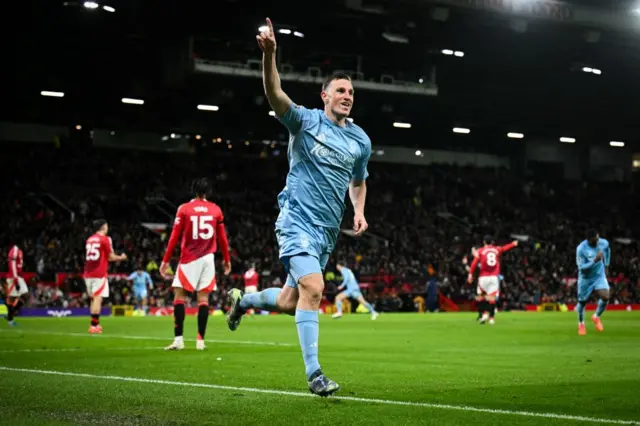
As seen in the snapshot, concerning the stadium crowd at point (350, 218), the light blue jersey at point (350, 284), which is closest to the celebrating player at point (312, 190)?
the light blue jersey at point (350, 284)

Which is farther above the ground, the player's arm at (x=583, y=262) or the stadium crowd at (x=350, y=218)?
the stadium crowd at (x=350, y=218)

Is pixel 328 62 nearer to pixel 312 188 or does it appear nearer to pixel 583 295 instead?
pixel 583 295

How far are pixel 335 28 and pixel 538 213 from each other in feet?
83.0

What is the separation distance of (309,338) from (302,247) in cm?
77

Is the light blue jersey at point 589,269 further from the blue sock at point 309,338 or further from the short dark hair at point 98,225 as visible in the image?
the blue sock at point 309,338

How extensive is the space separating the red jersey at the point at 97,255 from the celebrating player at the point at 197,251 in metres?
6.61

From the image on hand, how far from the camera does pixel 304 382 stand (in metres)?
9.38

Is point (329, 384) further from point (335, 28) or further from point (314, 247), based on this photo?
point (335, 28)

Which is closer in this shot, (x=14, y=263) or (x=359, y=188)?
(x=359, y=188)

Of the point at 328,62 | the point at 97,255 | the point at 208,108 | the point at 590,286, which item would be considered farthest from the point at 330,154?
the point at 208,108

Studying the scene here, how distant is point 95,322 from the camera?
68.0 feet

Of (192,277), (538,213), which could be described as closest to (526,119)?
(538,213)

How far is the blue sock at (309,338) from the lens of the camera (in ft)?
25.3

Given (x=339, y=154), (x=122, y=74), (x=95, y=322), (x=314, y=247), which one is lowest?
(x=95, y=322)
